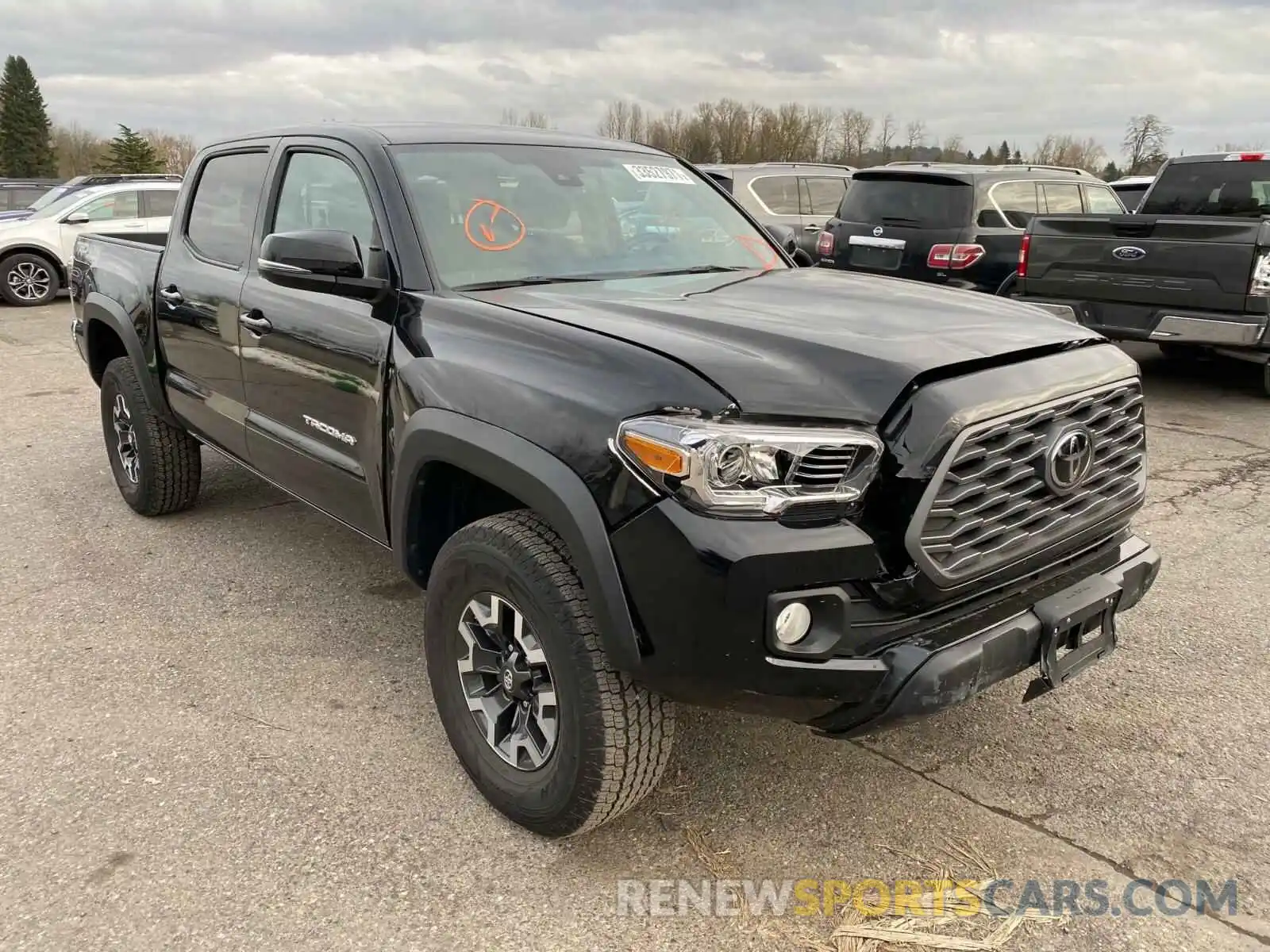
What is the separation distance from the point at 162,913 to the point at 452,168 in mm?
2301

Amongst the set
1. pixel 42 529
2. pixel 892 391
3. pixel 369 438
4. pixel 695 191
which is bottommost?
pixel 42 529

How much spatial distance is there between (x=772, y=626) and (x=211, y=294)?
9.87ft

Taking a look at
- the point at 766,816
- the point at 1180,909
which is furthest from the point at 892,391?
the point at 1180,909

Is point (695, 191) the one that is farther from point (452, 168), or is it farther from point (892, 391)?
point (892, 391)

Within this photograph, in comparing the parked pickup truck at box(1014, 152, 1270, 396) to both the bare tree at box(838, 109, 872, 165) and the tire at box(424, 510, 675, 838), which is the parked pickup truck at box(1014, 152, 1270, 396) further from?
the bare tree at box(838, 109, 872, 165)

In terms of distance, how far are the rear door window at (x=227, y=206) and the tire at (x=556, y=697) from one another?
6.66 feet

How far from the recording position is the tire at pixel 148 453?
15.8ft

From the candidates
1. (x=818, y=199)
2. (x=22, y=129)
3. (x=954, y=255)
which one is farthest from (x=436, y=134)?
(x=22, y=129)

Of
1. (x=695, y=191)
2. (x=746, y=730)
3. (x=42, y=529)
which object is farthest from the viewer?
(x=42, y=529)

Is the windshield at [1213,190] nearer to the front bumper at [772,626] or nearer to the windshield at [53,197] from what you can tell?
the front bumper at [772,626]

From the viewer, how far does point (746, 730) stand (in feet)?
10.3

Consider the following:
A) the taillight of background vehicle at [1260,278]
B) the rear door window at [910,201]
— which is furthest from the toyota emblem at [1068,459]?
the rear door window at [910,201]

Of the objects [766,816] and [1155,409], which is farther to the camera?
[1155,409]

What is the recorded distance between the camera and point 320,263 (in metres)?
2.97
